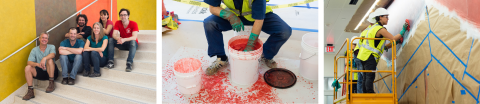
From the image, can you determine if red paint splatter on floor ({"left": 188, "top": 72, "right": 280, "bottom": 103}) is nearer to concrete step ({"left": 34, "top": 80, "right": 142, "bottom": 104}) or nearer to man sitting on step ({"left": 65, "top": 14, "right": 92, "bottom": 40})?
concrete step ({"left": 34, "top": 80, "right": 142, "bottom": 104})

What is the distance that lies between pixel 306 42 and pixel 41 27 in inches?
139

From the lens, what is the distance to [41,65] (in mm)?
3379

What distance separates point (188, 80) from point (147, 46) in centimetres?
169

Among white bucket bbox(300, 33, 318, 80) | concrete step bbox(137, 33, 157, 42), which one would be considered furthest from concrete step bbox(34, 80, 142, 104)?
white bucket bbox(300, 33, 318, 80)

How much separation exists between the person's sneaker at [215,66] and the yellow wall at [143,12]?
1.62m

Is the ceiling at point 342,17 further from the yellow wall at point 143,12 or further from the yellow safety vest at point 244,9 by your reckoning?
the yellow wall at point 143,12

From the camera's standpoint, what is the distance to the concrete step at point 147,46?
3.44m

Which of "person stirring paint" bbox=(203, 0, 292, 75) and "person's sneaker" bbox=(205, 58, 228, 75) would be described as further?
"person's sneaker" bbox=(205, 58, 228, 75)

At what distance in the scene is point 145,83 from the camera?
10.4ft

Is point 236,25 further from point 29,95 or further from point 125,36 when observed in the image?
point 29,95

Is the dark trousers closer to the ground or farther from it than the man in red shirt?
closer to the ground

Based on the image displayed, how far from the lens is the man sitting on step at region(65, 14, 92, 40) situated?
3.53 meters

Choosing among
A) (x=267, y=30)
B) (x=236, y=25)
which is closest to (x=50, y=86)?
(x=236, y=25)

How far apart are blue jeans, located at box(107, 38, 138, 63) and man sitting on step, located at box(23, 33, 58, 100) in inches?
32.2
